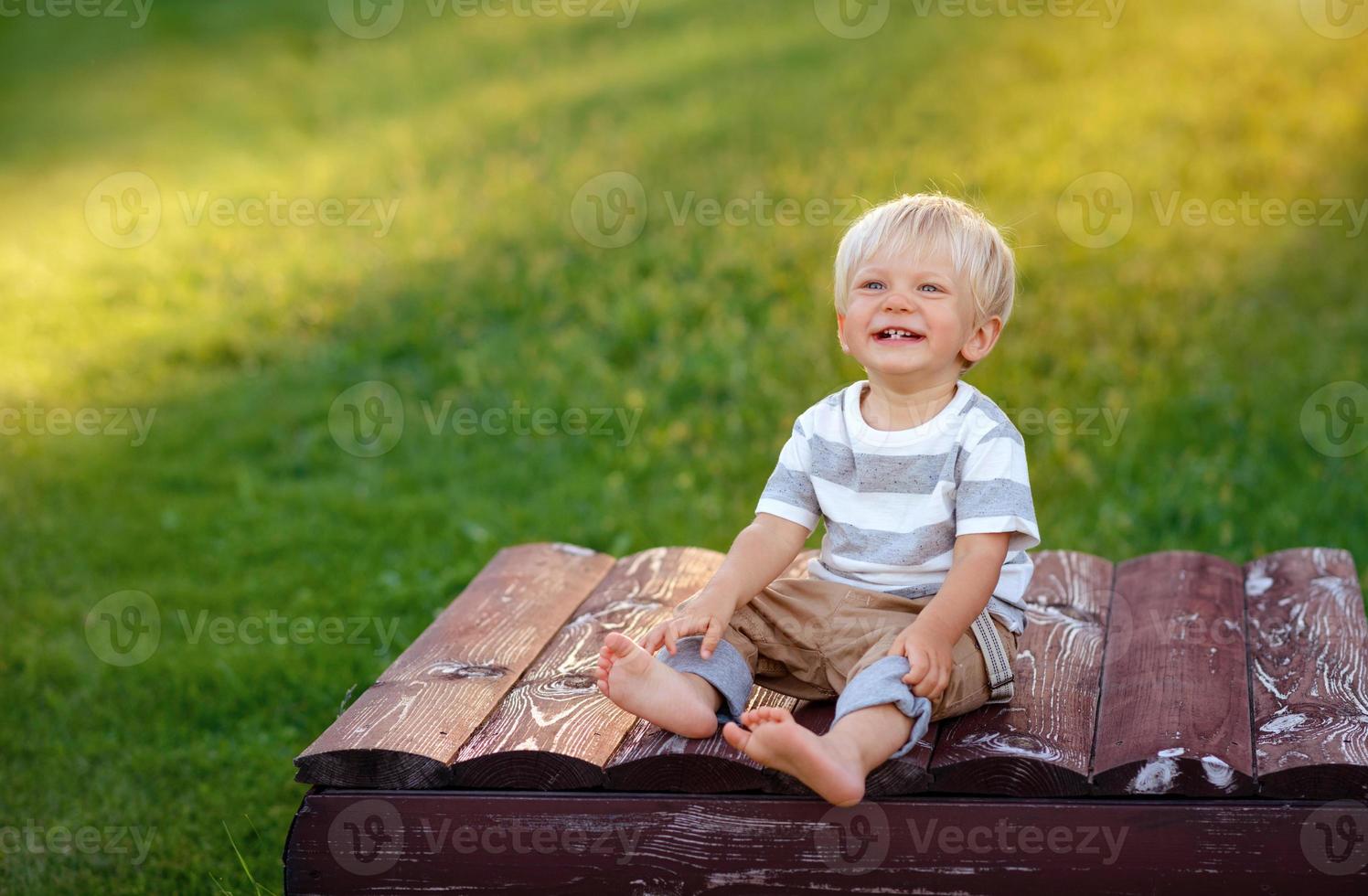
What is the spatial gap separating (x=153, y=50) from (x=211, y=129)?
3820 millimetres

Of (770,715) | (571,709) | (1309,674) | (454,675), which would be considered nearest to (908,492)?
(770,715)

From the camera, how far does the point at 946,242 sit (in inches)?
117

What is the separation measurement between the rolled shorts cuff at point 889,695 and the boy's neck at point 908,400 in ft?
1.78

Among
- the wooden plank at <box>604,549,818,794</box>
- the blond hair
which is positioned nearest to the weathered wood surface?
the wooden plank at <box>604,549,818,794</box>

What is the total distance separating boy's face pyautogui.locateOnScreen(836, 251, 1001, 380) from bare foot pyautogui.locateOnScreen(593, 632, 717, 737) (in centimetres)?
78

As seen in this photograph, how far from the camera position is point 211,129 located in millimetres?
12969

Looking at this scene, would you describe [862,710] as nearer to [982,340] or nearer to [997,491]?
[997,491]

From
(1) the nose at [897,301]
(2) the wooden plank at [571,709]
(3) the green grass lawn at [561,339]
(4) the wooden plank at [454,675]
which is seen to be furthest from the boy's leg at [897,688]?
(3) the green grass lawn at [561,339]

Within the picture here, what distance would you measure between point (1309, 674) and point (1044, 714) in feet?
2.14

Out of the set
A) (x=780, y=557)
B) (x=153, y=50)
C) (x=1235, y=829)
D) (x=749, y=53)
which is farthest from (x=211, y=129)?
(x=1235, y=829)

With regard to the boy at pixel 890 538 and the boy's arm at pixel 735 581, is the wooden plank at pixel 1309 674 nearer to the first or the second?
the boy at pixel 890 538

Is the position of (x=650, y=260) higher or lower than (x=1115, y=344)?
higher

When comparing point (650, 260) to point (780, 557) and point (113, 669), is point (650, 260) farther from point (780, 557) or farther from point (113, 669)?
point (780, 557)

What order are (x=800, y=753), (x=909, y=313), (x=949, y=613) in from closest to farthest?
(x=800, y=753) → (x=949, y=613) → (x=909, y=313)
